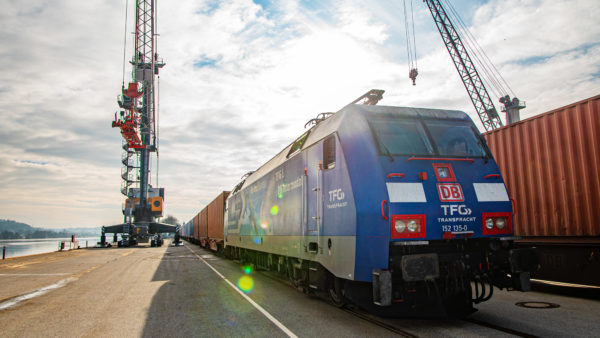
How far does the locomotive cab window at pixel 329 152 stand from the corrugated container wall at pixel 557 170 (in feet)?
18.6

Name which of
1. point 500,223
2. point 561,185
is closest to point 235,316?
point 500,223

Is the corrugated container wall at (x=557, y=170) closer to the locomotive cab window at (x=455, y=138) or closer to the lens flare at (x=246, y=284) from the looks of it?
the locomotive cab window at (x=455, y=138)

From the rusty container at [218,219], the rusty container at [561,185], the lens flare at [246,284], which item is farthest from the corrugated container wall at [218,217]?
the rusty container at [561,185]

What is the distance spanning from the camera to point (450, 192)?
5.65 m

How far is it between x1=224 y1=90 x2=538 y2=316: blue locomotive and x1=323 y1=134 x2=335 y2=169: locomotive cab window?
2cm

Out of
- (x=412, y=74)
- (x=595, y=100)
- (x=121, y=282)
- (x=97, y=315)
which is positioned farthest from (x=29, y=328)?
(x=412, y=74)

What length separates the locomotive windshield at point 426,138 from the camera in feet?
19.5

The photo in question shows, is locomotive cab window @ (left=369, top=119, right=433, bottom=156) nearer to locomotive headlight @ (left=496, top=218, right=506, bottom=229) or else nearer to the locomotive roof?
the locomotive roof

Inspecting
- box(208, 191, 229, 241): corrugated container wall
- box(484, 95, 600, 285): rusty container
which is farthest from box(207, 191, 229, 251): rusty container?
box(484, 95, 600, 285): rusty container

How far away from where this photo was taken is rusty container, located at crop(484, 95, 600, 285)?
25.5ft

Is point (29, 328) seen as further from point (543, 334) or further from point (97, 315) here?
point (543, 334)

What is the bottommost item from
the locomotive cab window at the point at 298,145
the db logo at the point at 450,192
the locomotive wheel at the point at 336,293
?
the locomotive wheel at the point at 336,293

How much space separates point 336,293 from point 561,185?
581 cm

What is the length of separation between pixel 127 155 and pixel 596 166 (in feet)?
215
